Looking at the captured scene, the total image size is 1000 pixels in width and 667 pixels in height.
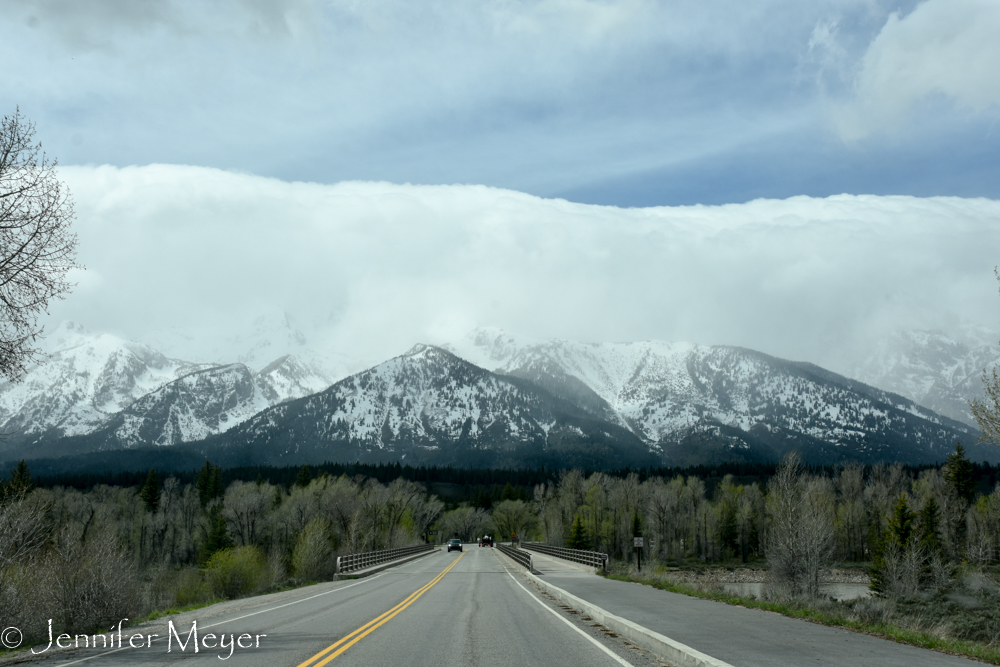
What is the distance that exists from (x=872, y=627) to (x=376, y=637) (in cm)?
1066

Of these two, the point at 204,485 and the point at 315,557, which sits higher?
the point at 315,557

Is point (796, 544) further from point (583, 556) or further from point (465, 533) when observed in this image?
point (465, 533)

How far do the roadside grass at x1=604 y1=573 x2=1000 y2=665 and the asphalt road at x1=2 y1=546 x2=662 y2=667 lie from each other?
17.7 feet

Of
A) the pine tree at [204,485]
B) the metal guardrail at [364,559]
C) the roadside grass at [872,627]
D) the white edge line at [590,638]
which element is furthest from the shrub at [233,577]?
the pine tree at [204,485]

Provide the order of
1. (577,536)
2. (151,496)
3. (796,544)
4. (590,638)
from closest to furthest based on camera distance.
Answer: (590,638) < (796,544) < (577,536) < (151,496)

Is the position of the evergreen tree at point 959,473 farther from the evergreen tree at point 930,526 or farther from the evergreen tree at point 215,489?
the evergreen tree at point 215,489

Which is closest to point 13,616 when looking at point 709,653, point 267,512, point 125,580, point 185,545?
point 125,580

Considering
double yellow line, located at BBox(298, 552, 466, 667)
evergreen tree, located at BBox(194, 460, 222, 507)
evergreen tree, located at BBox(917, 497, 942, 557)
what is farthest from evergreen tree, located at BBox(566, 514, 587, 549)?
evergreen tree, located at BBox(194, 460, 222, 507)

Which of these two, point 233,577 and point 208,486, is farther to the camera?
point 208,486

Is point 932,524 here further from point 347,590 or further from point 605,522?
point 347,590

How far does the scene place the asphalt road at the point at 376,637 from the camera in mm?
11219

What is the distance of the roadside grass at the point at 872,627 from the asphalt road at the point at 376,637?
5387 millimetres

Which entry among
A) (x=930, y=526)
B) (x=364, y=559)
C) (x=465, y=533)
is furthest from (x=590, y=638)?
(x=465, y=533)

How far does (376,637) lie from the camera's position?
1373 cm
